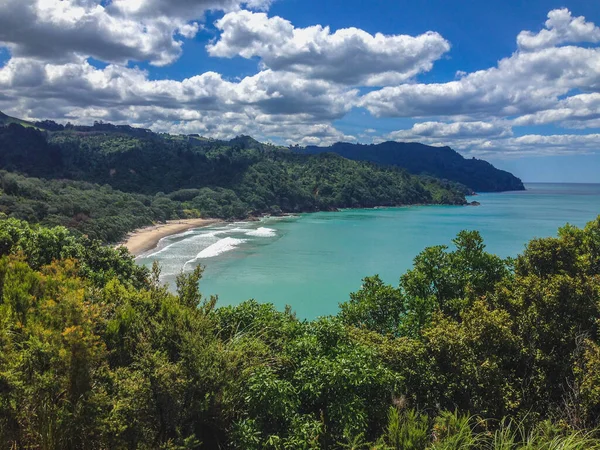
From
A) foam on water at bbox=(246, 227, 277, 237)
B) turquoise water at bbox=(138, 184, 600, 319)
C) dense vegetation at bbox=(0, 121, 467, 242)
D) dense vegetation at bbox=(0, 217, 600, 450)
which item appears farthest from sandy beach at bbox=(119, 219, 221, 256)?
dense vegetation at bbox=(0, 217, 600, 450)

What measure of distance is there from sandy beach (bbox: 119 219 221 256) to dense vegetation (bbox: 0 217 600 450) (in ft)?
148

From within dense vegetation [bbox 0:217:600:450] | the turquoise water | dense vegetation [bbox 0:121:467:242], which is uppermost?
dense vegetation [bbox 0:121:467:242]

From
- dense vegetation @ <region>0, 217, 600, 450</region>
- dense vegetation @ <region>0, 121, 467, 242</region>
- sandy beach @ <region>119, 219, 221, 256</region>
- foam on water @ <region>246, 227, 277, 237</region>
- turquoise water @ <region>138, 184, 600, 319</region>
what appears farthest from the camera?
dense vegetation @ <region>0, 121, 467, 242</region>

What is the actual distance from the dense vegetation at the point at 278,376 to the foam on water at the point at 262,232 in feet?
189

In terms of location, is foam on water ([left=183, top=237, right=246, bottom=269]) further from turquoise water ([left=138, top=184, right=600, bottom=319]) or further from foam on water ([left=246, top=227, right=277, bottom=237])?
foam on water ([left=246, top=227, right=277, bottom=237])

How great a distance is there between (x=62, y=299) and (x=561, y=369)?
969cm

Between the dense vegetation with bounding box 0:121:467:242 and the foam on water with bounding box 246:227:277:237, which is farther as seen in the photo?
the dense vegetation with bounding box 0:121:467:242

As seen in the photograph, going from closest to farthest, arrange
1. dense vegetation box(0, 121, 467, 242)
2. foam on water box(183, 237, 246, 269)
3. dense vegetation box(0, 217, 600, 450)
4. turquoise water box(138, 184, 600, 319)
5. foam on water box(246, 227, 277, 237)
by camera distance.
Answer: dense vegetation box(0, 217, 600, 450)
turquoise water box(138, 184, 600, 319)
foam on water box(183, 237, 246, 269)
foam on water box(246, 227, 277, 237)
dense vegetation box(0, 121, 467, 242)

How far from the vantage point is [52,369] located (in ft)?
21.2

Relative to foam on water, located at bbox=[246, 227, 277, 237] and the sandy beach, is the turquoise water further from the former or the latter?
the sandy beach

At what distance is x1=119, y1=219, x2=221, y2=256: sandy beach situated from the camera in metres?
55.6

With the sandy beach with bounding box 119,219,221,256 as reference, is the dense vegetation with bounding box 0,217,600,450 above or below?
above

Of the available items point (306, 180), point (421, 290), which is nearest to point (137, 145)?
point (306, 180)

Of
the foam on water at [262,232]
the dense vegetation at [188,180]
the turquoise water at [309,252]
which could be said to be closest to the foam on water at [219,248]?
the turquoise water at [309,252]
